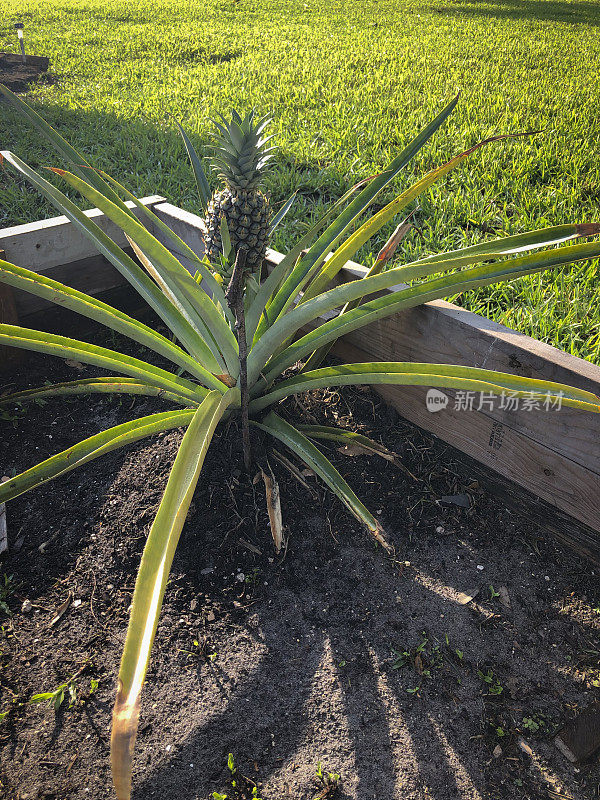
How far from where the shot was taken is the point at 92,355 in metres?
1.36

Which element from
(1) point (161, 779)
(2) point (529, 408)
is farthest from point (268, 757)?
(2) point (529, 408)

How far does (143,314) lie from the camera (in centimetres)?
227

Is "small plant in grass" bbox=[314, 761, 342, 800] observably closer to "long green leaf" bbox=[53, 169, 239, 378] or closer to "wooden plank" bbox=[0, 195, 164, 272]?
"long green leaf" bbox=[53, 169, 239, 378]

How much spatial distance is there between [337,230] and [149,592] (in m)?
1.10

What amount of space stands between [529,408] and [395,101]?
327 centimetres

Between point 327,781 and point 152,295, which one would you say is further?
point 152,295

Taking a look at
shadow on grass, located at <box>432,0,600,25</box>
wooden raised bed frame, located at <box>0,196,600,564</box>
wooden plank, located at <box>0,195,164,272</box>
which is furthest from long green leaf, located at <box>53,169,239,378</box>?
shadow on grass, located at <box>432,0,600,25</box>

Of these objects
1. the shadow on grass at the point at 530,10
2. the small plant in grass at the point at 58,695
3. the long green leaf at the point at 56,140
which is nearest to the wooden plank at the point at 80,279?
the long green leaf at the point at 56,140

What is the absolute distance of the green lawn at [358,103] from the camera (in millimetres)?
2410

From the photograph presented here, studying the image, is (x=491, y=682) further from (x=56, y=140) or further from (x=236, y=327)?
(x=56, y=140)

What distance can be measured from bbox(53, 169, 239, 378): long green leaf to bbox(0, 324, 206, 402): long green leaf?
0.47ft

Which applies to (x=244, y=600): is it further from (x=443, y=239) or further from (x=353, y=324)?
(x=443, y=239)

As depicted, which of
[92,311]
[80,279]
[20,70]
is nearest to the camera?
[92,311]

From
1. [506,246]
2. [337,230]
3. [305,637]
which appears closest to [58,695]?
[305,637]
